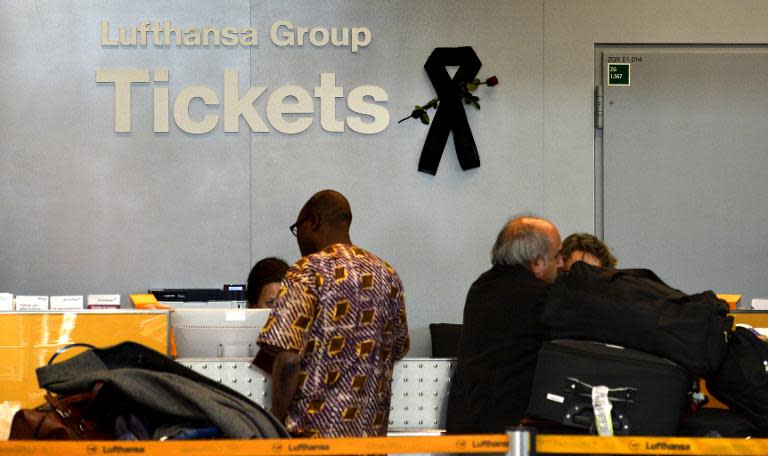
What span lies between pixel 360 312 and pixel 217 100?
3155mm

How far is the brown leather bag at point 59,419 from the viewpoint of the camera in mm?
2443

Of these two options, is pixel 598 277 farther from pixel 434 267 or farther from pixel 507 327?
pixel 434 267

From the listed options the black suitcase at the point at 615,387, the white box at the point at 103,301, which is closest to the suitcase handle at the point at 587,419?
the black suitcase at the point at 615,387

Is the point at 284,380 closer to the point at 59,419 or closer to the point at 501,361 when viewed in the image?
the point at 501,361

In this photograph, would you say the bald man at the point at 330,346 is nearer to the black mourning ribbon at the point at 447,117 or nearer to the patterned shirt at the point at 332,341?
the patterned shirt at the point at 332,341

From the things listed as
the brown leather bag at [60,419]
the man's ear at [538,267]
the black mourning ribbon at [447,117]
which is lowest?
the brown leather bag at [60,419]

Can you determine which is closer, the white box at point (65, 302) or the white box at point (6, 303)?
the white box at point (6, 303)

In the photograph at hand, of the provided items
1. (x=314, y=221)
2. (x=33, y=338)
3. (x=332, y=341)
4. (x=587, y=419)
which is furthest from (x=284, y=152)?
(x=587, y=419)

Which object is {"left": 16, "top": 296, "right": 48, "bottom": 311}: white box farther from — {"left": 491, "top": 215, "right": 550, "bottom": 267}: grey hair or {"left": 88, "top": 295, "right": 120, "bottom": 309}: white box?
{"left": 491, "top": 215, "right": 550, "bottom": 267}: grey hair

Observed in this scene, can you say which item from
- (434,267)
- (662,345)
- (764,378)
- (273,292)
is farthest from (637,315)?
(434,267)

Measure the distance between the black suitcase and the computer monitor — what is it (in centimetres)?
114

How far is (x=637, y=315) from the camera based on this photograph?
9.68ft

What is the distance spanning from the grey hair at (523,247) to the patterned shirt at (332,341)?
18.6 inches

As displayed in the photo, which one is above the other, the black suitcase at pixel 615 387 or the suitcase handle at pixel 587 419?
the black suitcase at pixel 615 387
